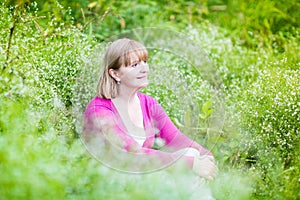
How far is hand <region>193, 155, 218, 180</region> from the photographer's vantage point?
10.9 feet

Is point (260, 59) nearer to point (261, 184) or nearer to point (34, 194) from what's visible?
point (261, 184)

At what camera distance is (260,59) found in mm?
5105

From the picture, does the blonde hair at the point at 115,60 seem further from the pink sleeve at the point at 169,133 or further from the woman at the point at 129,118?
the pink sleeve at the point at 169,133

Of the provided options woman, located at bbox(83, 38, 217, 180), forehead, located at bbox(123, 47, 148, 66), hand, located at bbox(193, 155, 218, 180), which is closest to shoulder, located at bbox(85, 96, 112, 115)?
woman, located at bbox(83, 38, 217, 180)

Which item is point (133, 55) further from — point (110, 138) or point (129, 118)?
point (110, 138)

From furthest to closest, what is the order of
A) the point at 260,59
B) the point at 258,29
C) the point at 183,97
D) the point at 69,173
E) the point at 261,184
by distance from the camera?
the point at 258,29 < the point at 260,59 < the point at 183,97 < the point at 261,184 < the point at 69,173

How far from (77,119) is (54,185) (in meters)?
0.92

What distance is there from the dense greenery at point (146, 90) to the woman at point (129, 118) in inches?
4.8

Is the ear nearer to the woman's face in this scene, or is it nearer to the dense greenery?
the woman's face

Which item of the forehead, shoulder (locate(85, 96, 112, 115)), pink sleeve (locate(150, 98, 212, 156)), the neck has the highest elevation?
the forehead

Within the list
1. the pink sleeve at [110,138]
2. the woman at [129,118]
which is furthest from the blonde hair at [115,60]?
the pink sleeve at [110,138]

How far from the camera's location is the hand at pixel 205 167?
332 centimetres

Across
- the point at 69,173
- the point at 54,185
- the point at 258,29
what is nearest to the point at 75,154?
the point at 69,173

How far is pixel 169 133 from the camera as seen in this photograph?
355cm
